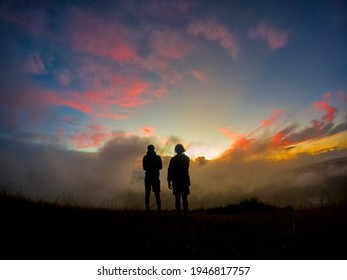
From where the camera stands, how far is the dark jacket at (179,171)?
11.5 metres

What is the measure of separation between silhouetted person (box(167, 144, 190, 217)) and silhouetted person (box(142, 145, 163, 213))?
3.25ft

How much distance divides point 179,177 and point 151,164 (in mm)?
1567

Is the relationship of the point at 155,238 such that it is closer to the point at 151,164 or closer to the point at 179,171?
the point at 179,171

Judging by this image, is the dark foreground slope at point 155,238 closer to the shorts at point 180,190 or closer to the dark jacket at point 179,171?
the shorts at point 180,190

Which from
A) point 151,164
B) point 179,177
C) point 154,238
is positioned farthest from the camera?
point 151,164

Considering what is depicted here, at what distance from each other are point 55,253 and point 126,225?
113 inches

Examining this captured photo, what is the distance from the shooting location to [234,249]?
6559 millimetres

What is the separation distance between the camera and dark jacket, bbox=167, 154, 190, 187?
1146 cm

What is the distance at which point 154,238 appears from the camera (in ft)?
24.6

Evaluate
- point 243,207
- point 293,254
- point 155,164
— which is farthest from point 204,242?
point 243,207

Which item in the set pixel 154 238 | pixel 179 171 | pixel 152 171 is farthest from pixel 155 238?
pixel 152 171

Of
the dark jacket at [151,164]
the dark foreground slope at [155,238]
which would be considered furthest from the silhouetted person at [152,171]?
the dark foreground slope at [155,238]
